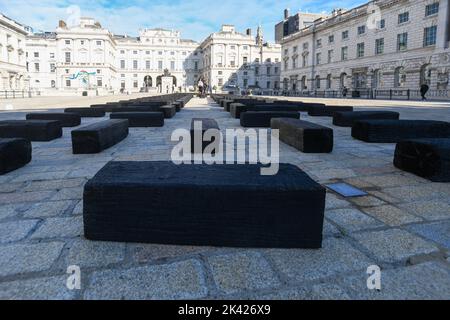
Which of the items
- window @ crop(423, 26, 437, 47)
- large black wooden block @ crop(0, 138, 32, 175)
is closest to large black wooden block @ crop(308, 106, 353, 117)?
large black wooden block @ crop(0, 138, 32, 175)

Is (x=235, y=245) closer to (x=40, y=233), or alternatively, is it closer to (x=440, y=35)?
(x=40, y=233)

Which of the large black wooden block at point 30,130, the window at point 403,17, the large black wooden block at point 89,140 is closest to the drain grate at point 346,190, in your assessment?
the large black wooden block at point 89,140

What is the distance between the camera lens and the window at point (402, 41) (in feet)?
128

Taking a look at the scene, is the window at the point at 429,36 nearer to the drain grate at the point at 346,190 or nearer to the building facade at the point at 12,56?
the drain grate at the point at 346,190

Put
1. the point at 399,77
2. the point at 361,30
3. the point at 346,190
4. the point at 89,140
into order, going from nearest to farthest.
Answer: the point at 346,190
the point at 89,140
the point at 399,77
the point at 361,30

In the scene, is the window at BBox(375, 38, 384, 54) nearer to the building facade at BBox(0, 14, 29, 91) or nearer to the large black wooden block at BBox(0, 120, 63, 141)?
the large black wooden block at BBox(0, 120, 63, 141)

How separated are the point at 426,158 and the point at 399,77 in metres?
41.6

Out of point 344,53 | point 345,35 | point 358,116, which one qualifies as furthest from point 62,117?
point 345,35

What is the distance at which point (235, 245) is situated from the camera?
8.00 feet

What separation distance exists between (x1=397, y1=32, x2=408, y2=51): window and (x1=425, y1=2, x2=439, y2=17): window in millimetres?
3164

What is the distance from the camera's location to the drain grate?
11.9ft

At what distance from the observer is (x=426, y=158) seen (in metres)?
4.21

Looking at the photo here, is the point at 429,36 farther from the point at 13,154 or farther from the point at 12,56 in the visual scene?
the point at 12,56

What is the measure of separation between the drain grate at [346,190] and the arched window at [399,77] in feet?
136
